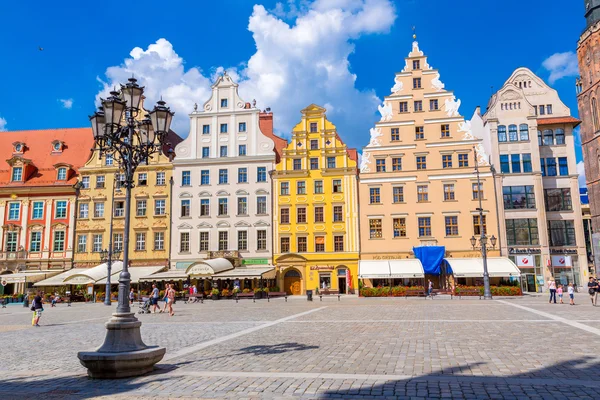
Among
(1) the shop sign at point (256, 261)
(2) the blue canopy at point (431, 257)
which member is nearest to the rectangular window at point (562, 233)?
(2) the blue canopy at point (431, 257)

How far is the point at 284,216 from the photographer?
42281 mm

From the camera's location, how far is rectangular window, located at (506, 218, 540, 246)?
3878 centimetres

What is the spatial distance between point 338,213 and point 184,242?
14124 millimetres

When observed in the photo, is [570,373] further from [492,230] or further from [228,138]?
[228,138]

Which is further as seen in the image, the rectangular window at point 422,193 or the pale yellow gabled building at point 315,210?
the pale yellow gabled building at point 315,210

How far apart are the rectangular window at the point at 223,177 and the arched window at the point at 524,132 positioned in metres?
25.8

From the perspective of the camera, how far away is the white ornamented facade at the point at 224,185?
139ft

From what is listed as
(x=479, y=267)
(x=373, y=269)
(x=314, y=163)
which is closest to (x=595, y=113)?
(x=479, y=267)

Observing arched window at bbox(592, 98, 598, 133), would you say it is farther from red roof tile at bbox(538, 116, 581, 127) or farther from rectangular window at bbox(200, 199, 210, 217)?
rectangular window at bbox(200, 199, 210, 217)

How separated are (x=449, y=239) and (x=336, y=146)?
1253 centimetres

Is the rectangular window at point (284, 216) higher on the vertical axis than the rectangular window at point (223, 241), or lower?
higher

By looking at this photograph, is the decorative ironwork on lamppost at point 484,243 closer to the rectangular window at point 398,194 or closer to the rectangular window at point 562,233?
the rectangular window at point 562,233

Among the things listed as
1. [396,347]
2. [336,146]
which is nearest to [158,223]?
[336,146]

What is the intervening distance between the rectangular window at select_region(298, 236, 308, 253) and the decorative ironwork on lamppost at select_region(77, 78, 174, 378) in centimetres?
2982
